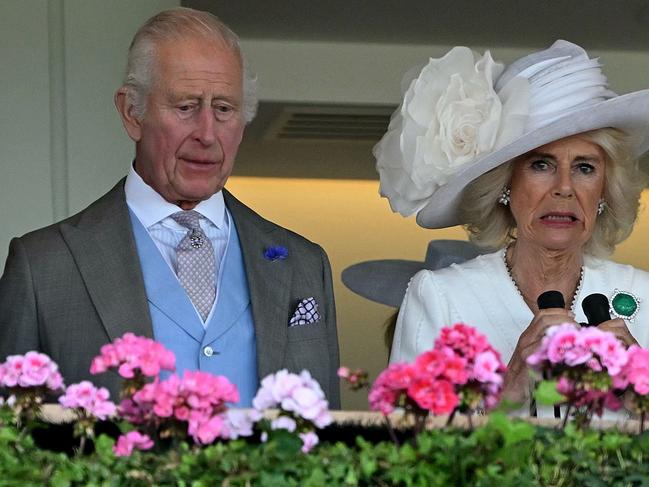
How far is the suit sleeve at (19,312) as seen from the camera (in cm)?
238

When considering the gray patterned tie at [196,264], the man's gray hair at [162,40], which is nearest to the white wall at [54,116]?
the man's gray hair at [162,40]

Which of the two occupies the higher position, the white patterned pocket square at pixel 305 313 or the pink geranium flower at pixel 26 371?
the white patterned pocket square at pixel 305 313

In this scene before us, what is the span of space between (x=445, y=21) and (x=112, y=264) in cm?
290

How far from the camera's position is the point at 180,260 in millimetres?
2518

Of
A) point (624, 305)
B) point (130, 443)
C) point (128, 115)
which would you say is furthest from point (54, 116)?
point (130, 443)

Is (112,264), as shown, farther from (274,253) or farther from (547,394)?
(547,394)

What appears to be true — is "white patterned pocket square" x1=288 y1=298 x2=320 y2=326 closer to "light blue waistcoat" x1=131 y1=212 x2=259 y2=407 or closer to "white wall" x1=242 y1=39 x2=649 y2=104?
"light blue waistcoat" x1=131 y1=212 x2=259 y2=407

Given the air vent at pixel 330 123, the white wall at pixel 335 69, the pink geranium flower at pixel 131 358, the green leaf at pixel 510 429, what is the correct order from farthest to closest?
the air vent at pixel 330 123 → the white wall at pixel 335 69 → the pink geranium flower at pixel 131 358 → the green leaf at pixel 510 429

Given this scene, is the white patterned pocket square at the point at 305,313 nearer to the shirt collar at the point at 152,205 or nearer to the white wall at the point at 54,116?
the shirt collar at the point at 152,205

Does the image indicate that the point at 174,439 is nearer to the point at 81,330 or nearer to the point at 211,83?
the point at 81,330

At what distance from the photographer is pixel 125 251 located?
248 centimetres

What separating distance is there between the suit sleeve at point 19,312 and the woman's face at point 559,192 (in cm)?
95

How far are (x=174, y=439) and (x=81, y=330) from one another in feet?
2.89

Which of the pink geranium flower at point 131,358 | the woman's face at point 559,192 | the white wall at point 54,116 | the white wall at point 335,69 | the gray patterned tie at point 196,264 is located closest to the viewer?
the pink geranium flower at point 131,358
